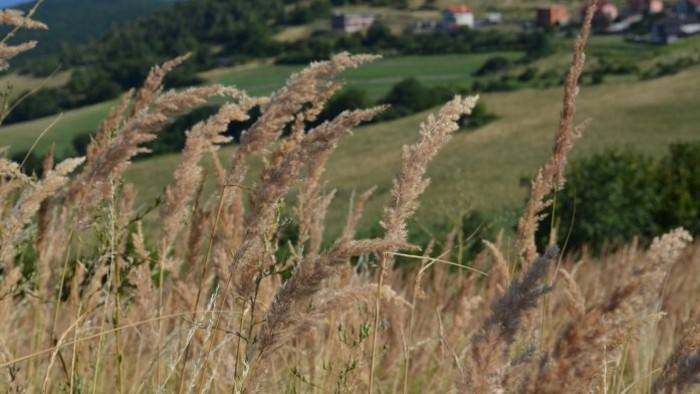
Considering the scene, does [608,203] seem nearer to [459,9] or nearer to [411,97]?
[411,97]

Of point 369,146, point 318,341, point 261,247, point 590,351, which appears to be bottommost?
point 369,146

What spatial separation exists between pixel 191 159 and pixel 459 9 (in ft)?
442

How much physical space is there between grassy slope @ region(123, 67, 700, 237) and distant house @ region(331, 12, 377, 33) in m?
43.5

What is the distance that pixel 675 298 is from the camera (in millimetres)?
6812

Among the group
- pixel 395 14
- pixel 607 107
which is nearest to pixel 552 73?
pixel 607 107

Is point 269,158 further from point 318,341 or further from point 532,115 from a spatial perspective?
point 532,115

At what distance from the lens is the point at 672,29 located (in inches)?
4513

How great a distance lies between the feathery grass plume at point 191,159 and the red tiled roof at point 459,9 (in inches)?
5212

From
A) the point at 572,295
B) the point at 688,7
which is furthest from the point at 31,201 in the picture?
the point at 688,7

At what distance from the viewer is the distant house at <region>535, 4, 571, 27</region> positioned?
127m

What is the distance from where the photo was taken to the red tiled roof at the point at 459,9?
131850mm

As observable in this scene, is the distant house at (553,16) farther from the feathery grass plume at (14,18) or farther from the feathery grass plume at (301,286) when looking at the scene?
the feathery grass plume at (301,286)

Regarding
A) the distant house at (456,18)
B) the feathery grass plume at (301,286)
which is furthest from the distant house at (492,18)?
the feathery grass plume at (301,286)

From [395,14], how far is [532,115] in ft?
193
